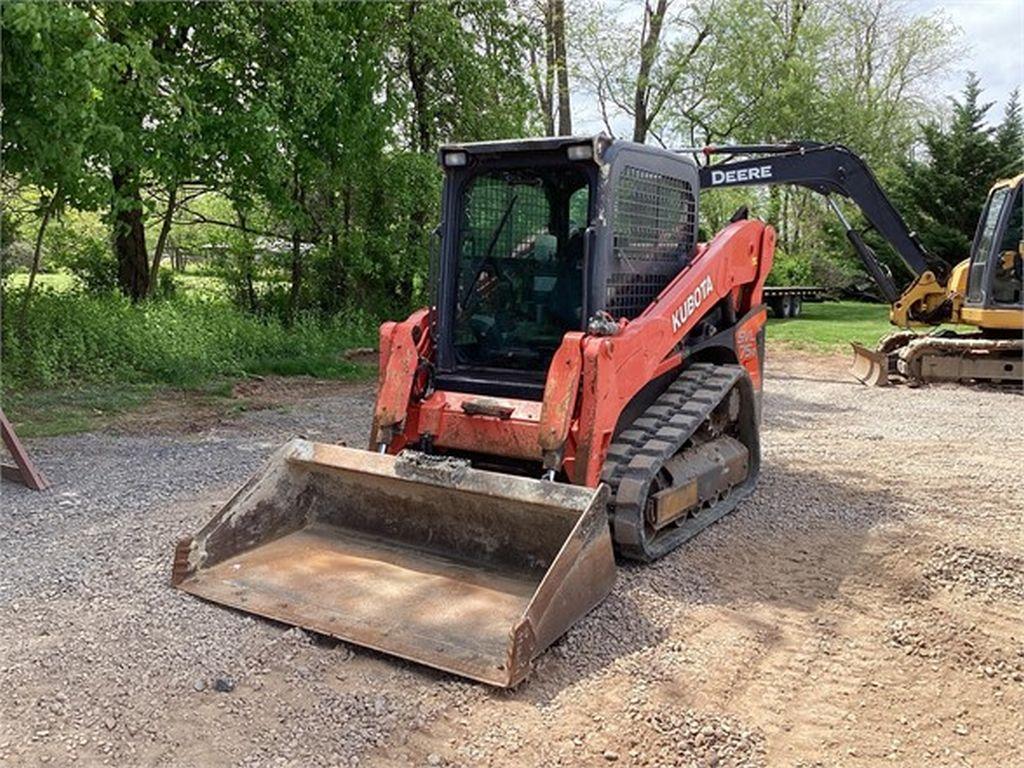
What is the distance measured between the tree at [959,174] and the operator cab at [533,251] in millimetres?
18352

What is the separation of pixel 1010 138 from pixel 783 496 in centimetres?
1898

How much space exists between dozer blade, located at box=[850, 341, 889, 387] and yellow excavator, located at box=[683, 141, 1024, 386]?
1 cm

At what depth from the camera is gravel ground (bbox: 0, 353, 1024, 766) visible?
3.10 m

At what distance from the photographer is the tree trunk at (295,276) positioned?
536 inches

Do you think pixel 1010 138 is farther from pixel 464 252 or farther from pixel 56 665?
pixel 56 665

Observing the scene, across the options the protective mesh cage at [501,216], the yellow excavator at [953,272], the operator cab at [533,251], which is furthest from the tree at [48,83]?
the yellow excavator at [953,272]

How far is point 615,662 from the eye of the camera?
3699 millimetres

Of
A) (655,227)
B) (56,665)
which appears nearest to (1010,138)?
(655,227)

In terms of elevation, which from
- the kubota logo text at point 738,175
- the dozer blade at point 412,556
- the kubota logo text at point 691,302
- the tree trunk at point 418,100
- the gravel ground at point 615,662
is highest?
the tree trunk at point 418,100

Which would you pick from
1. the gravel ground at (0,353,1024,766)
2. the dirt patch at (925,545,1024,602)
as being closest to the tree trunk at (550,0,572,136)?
the gravel ground at (0,353,1024,766)

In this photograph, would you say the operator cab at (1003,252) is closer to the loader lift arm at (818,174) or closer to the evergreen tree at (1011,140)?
the loader lift arm at (818,174)

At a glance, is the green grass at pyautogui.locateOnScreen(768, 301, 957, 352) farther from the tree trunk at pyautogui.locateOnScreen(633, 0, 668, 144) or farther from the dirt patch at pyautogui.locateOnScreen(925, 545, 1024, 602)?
the dirt patch at pyautogui.locateOnScreen(925, 545, 1024, 602)

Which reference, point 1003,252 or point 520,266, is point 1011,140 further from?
point 520,266

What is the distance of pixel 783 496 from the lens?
612cm
